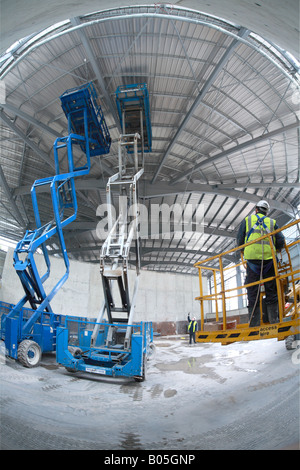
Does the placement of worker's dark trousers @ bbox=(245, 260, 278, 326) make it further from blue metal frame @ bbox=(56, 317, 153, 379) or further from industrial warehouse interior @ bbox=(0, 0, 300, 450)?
blue metal frame @ bbox=(56, 317, 153, 379)

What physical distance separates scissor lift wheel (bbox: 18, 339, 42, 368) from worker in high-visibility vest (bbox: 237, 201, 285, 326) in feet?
20.9

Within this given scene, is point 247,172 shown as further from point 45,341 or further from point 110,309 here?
point 45,341

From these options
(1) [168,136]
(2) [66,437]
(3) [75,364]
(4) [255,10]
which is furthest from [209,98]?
(2) [66,437]

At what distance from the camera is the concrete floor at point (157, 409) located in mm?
3135

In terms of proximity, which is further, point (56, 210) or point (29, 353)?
point (56, 210)

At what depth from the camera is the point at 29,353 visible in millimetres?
7750

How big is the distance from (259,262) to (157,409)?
3.26 meters

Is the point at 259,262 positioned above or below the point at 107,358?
above

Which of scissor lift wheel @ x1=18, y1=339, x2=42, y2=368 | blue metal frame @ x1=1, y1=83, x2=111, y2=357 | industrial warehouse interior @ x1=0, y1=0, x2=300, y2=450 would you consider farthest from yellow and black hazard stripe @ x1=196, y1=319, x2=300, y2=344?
blue metal frame @ x1=1, y1=83, x2=111, y2=357

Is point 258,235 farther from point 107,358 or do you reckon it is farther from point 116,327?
point 116,327

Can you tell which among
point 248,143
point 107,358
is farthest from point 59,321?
point 248,143

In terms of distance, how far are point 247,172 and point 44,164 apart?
1356 cm

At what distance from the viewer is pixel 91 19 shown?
916 cm
